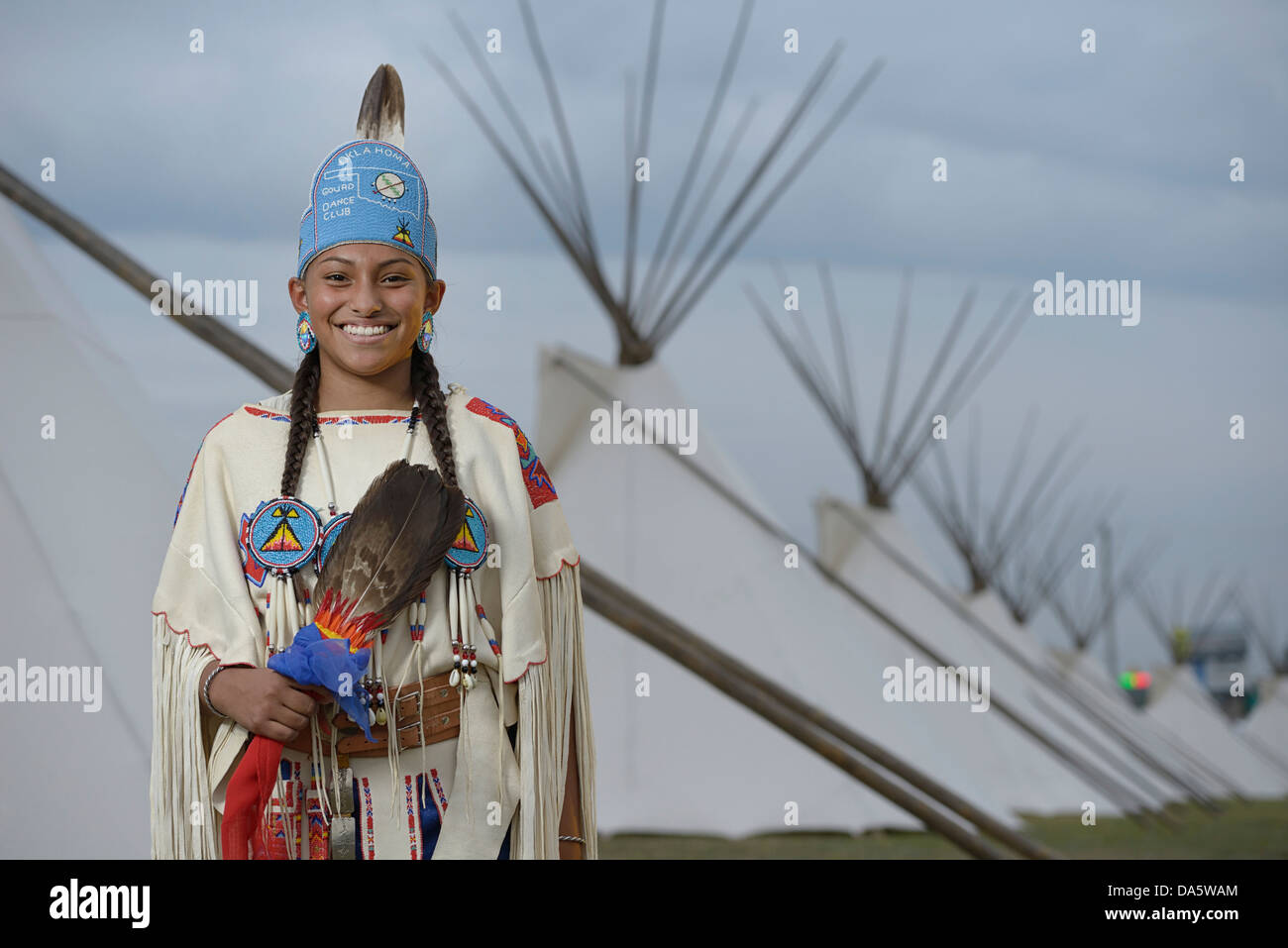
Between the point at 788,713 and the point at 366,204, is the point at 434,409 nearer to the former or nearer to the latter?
the point at 366,204

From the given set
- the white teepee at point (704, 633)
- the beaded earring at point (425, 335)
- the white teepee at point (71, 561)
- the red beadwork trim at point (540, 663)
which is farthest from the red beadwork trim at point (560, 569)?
the white teepee at point (704, 633)

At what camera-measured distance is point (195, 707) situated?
1.42 m

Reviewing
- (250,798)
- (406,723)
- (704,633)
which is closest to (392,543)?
(406,723)

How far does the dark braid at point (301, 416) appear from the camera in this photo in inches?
57.1

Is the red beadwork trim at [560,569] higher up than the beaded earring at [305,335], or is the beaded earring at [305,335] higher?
the beaded earring at [305,335]

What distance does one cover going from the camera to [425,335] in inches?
61.2

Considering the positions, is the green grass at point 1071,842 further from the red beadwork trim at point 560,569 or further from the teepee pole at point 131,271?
the red beadwork trim at point 560,569

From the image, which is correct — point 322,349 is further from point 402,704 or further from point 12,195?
point 12,195

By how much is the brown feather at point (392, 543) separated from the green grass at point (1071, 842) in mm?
3237

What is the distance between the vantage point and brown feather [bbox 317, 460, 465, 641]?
1379 millimetres

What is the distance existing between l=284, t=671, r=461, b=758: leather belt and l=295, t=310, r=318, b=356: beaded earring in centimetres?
42

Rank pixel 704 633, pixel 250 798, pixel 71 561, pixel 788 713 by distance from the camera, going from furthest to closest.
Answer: pixel 704 633 → pixel 71 561 → pixel 788 713 → pixel 250 798

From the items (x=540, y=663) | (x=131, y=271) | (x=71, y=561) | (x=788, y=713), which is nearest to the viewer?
(x=540, y=663)

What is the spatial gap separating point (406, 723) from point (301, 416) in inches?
14.4
